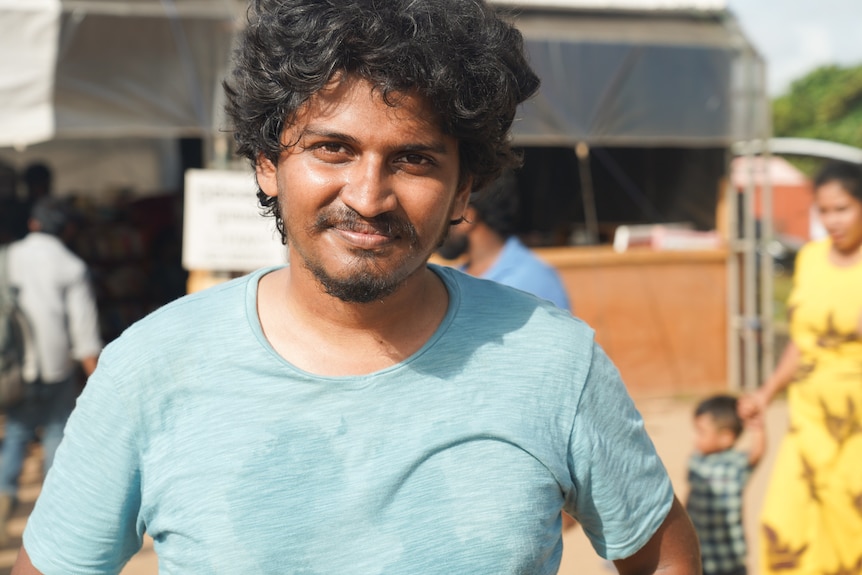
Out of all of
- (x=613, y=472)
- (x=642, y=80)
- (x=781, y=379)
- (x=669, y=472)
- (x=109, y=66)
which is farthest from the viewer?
(x=642, y=80)

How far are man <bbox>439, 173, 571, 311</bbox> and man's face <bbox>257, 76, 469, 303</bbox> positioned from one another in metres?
2.13

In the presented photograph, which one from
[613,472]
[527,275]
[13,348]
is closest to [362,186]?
[613,472]

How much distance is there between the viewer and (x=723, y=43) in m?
8.98

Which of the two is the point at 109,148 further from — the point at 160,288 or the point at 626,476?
the point at 626,476

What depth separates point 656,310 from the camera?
366 inches

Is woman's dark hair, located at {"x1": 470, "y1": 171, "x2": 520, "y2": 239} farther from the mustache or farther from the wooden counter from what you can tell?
the wooden counter

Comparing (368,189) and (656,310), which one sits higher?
(368,189)

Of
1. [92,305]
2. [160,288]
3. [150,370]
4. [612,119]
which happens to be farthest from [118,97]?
[150,370]

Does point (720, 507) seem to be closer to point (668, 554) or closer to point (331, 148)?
point (668, 554)

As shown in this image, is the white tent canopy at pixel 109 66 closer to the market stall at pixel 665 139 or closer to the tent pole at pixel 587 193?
the market stall at pixel 665 139

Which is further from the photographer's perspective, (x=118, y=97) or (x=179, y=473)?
(x=118, y=97)

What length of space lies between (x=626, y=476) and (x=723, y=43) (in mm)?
8115

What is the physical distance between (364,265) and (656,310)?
807cm

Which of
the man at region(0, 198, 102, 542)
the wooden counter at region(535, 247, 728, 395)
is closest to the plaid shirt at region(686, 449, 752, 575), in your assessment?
the man at region(0, 198, 102, 542)
